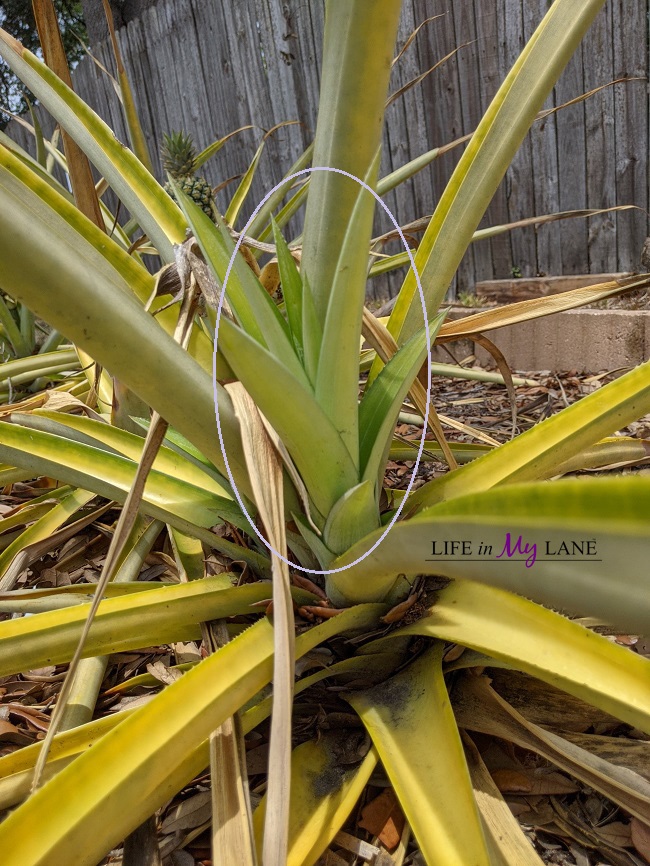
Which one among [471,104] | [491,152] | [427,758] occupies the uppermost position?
[471,104]

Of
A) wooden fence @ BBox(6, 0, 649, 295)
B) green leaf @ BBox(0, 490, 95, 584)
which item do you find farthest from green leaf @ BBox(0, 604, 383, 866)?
wooden fence @ BBox(6, 0, 649, 295)

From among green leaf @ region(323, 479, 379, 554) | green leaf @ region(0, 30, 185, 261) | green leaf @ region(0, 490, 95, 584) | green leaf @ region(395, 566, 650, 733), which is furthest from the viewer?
green leaf @ region(0, 490, 95, 584)

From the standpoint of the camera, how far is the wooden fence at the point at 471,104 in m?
2.35

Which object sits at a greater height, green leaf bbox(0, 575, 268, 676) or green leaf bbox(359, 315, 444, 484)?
green leaf bbox(359, 315, 444, 484)

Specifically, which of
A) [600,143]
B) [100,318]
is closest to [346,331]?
[100,318]

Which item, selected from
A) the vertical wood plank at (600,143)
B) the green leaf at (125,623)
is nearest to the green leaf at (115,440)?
the green leaf at (125,623)

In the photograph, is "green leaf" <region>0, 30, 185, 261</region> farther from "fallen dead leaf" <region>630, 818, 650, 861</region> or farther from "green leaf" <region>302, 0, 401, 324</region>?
"fallen dead leaf" <region>630, 818, 650, 861</region>

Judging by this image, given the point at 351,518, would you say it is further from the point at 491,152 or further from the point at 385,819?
the point at 491,152

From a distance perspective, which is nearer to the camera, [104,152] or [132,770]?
[132,770]

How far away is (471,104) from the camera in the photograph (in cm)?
261

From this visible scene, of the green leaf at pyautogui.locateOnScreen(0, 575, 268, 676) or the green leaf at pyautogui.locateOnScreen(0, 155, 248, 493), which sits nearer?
the green leaf at pyautogui.locateOnScreen(0, 155, 248, 493)

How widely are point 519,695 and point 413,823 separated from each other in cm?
25

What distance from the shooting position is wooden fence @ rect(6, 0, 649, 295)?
7.72 ft

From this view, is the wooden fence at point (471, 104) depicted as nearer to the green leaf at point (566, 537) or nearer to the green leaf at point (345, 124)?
the green leaf at point (345, 124)
